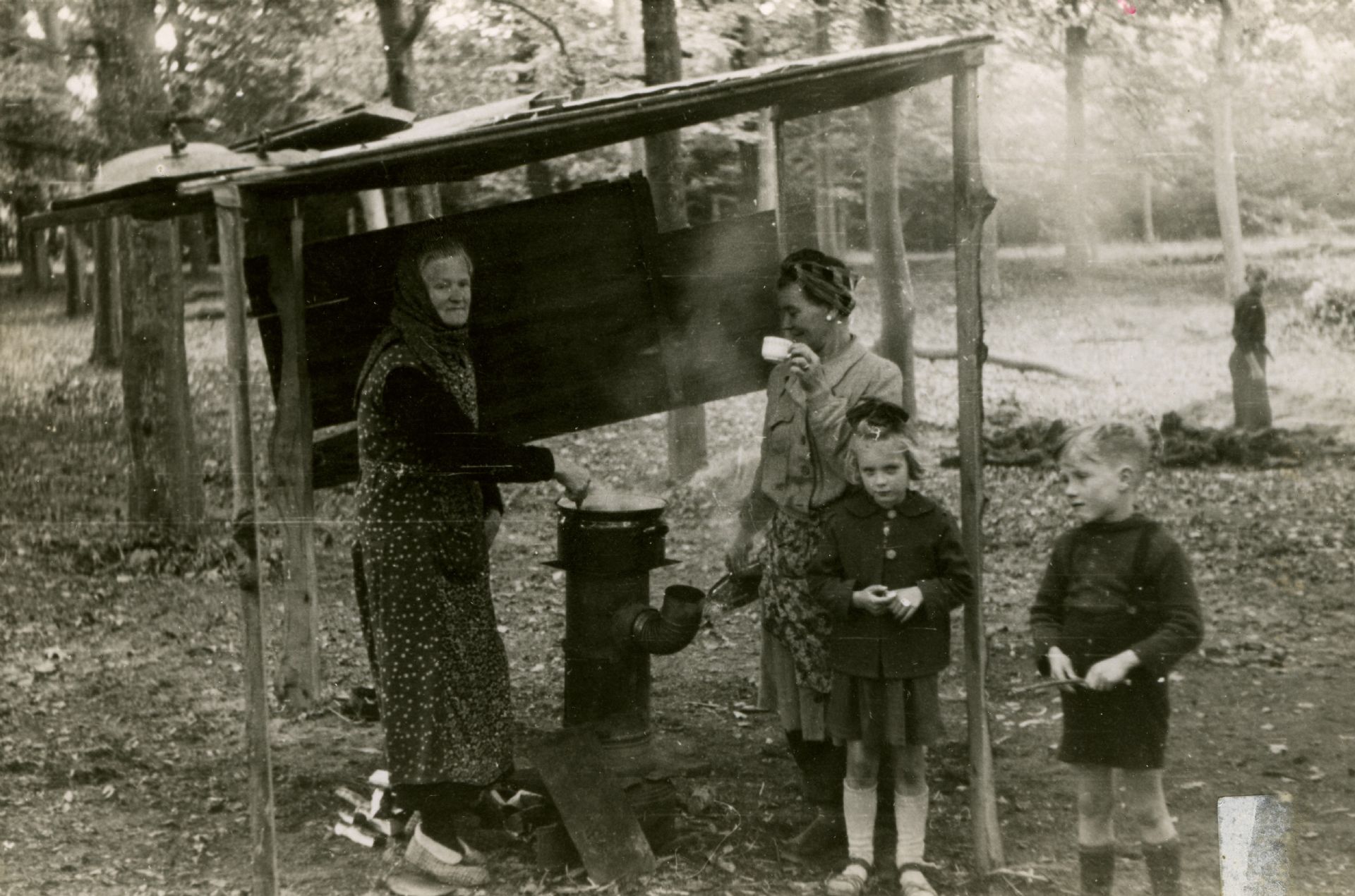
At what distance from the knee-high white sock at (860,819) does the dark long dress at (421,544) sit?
132 centimetres

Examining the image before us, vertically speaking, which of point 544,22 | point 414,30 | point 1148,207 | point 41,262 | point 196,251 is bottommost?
point 1148,207

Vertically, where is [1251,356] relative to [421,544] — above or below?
above

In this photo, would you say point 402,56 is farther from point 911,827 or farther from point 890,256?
point 911,827

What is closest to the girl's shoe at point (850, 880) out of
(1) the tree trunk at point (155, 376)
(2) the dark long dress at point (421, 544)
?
(2) the dark long dress at point (421, 544)

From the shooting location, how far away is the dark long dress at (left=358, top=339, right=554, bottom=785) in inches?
168

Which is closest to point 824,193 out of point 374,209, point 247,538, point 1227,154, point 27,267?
point 1227,154

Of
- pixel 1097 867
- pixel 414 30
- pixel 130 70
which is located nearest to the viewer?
pixel 1097 867

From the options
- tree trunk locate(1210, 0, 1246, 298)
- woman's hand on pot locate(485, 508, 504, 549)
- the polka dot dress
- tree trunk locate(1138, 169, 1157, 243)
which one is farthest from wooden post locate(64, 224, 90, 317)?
tree trunk locate(1210, 0, 1246, 298)

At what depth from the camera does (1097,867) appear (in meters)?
3.72

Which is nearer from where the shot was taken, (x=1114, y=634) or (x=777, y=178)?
(x=1114, y=634)

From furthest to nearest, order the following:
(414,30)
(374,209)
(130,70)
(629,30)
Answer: (374,209) < (629,30) < (414,30) < (130,70)

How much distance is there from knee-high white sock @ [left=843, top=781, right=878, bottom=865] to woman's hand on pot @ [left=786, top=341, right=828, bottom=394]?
136 cm

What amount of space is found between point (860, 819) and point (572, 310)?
2581 mm

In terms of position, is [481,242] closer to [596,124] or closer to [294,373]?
[294,373]
